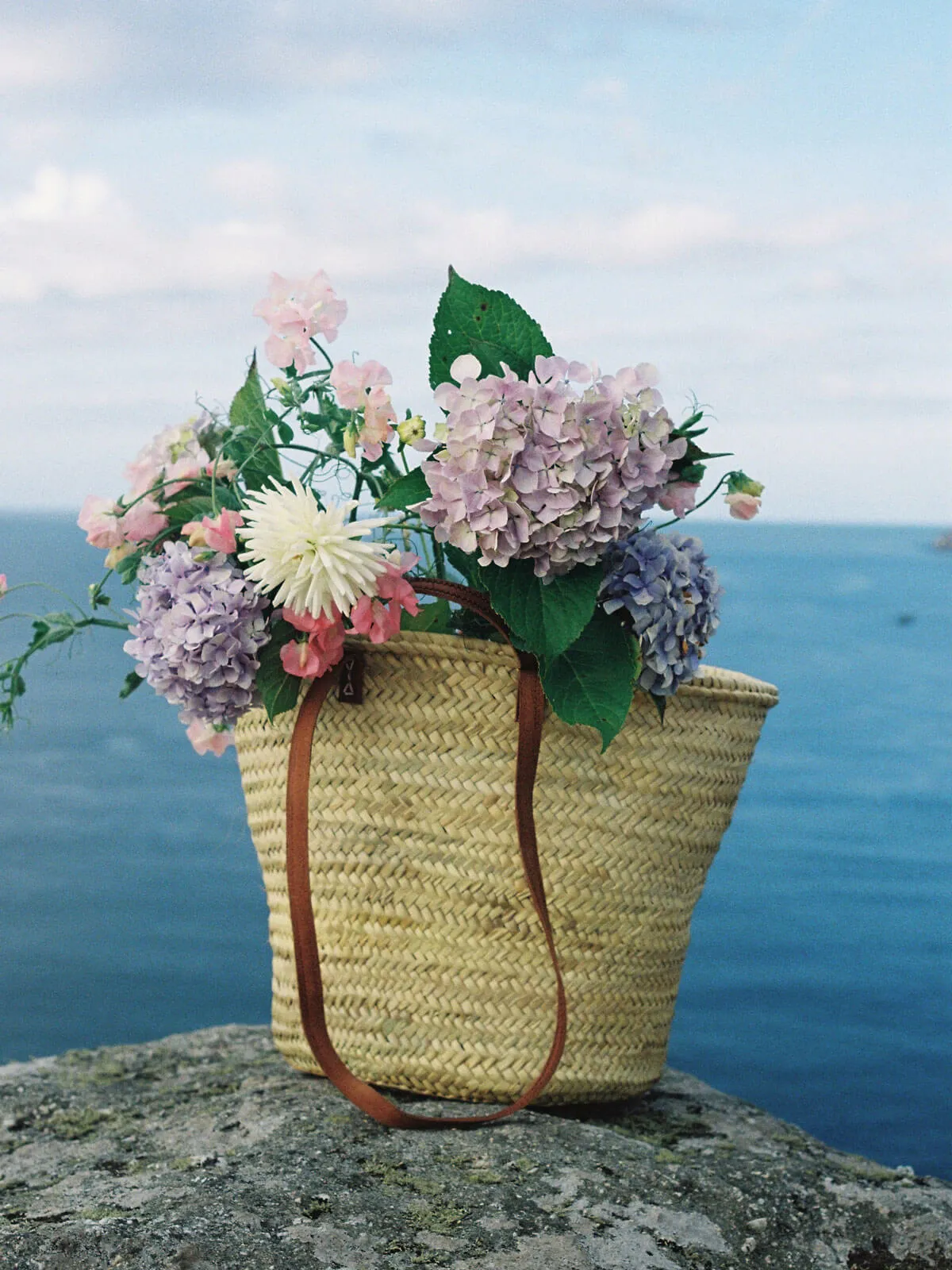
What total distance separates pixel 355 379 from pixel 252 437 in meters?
0.19

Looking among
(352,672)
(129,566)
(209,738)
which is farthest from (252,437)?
(209,738)

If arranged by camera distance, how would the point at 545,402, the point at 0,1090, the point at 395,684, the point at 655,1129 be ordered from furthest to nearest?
the point at 0,1090 < the point at 655,1129 < the point at 395,684 < the point at 545,402

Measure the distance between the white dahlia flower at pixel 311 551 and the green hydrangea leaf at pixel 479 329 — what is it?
212 millimetres

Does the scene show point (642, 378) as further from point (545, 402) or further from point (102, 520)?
point (102, 520)

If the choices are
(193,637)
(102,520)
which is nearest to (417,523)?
(193,637)

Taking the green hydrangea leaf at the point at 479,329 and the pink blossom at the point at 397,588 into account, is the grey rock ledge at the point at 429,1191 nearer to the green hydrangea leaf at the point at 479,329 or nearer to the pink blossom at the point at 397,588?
the pink blossom at the point at 397,588

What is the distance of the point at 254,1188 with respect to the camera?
4.69 ft

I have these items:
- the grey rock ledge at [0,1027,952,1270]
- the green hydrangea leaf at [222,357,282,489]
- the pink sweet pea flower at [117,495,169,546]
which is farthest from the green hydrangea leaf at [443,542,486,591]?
the grey rock ledge at [0,1027,952,1270]

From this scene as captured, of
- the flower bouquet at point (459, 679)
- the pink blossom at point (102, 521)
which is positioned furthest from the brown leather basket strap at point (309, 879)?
the pink blossom at point (102, 521)

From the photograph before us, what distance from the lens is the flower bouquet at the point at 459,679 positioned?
1.37m

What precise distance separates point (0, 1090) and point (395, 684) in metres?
0.95

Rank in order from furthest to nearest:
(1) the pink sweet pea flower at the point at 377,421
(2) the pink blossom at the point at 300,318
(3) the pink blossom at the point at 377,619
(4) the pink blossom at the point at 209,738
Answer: (4) the pink blossom at the point at 209,738 → (2) the pink blossom at the point at 300,318 → (1) the pink sweet pea flower at the point at 377,421 → (3) the pink blossom at the point at 377,619

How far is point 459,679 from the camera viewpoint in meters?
1.56

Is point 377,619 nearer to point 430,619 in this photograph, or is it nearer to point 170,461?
point 430,619
